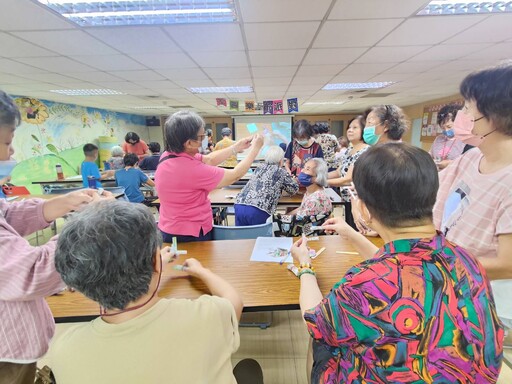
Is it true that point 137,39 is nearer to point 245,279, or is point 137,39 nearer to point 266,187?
point 266,187

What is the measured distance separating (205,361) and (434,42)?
12.7 ft

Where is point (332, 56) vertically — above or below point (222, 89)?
below

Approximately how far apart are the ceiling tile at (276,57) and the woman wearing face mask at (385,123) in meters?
1.52

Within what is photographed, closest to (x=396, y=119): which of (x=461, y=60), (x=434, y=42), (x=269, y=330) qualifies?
(x=434, y=42)

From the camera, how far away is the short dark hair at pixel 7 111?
84 centimetres

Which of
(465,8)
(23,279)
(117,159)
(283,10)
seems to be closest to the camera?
(23,279)

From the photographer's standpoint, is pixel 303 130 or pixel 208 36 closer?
pixel 208 36

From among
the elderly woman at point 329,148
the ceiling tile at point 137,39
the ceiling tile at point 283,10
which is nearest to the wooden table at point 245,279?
the ceiling tile at point 283,10

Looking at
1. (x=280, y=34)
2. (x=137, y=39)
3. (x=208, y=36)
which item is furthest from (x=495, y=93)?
(x=137, y=39)

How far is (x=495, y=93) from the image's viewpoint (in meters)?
1.01

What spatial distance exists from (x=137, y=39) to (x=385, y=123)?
103 inches

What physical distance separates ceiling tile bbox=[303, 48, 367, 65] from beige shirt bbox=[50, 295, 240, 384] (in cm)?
339

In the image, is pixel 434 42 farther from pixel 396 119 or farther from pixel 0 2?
pixel 0 2

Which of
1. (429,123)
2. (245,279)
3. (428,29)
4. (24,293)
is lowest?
(245,279)
